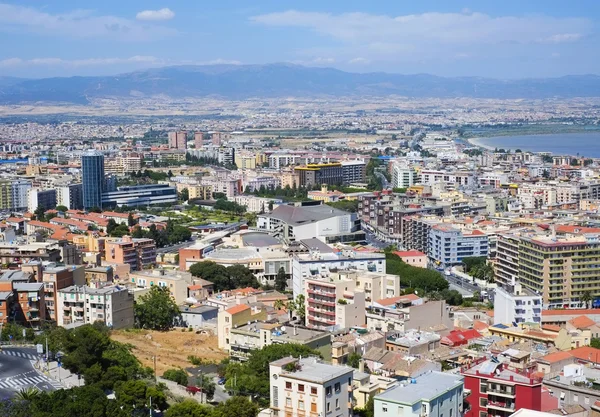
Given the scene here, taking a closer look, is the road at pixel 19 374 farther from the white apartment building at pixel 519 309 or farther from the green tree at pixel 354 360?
the white apartment building at pixel 519 309

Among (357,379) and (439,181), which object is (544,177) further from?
(357,379)

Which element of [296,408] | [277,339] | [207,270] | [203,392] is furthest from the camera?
[207,270]

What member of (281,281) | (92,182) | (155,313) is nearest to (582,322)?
(155,313)

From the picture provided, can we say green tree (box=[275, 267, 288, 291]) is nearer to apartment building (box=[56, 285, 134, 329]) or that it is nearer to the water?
apartment building (box=[56, 285, 134, 329])

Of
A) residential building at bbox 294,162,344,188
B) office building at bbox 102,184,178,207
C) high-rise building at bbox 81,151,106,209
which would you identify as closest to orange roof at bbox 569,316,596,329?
high-rise building at bbox 81,151,106,209

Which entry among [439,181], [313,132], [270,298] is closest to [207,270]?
[270,298]

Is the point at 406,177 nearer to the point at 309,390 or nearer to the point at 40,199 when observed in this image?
the point at 40,199

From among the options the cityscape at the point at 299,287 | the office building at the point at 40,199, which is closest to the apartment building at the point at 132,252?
the cityscape at the point at 299,287
